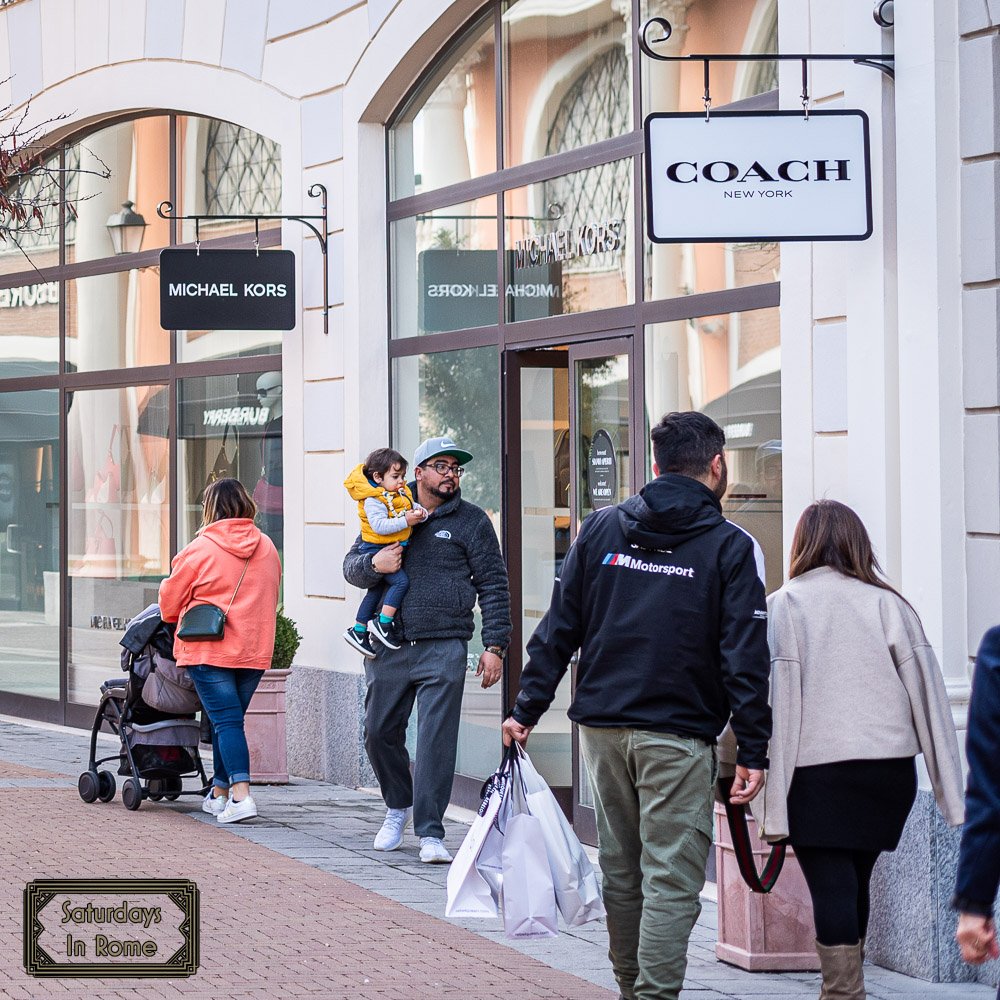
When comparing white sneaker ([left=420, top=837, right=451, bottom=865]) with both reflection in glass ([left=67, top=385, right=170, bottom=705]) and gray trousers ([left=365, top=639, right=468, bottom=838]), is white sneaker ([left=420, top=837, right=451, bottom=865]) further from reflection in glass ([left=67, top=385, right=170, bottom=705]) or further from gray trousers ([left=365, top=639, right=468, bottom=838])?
A: reflection in glass ([left=67, top=385, right=170, bottom=705])

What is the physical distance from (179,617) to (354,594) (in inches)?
65.3

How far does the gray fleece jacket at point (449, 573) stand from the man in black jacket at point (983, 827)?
16.5 feet

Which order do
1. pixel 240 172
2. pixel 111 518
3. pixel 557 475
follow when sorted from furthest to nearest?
pixel 111 518 < pixel 240 172 < pixel 557 475

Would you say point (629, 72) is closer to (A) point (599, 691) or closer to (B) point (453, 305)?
(B) point (453, 305)

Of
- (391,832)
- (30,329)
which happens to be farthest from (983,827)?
(30,329)

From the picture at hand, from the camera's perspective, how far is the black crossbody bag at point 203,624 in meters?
9.03

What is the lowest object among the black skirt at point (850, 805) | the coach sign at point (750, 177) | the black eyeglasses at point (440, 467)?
the black skirt at point (850, 805)

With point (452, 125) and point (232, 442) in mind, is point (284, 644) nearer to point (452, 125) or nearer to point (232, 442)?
point (232, 442)

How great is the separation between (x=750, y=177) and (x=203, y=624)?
13.1 ft

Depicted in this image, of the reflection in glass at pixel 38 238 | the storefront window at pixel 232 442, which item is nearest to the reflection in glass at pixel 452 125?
the storefront window at pixel 232 442

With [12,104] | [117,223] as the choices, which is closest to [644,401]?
[117,223]

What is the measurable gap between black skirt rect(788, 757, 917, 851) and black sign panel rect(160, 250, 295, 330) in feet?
21.6

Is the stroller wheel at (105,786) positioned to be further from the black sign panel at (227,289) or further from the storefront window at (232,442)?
the black sign panel at (227,289)

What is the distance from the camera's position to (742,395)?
7.81 meters
